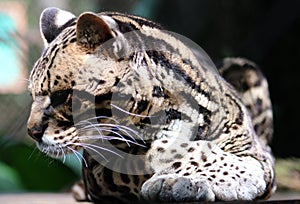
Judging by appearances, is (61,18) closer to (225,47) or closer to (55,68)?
(55,68)

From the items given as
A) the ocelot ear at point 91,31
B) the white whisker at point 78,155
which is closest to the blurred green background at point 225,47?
the white whisker at point 78,155

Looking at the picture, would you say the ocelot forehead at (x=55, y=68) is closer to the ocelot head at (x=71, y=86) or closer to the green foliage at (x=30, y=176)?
the ocelot head at (x=71, y=86)

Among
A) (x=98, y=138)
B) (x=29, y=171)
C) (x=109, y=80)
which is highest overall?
(x=109, y=80)

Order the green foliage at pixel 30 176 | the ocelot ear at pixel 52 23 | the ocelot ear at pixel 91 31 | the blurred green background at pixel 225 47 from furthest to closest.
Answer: the green foliage at pixel 30 176 < the blurred green background at pixel 225 47 < the ocelot ear at pixel 52 23 < the ocelot ear at pixel 91 31

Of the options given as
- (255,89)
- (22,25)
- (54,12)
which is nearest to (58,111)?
(54,12)

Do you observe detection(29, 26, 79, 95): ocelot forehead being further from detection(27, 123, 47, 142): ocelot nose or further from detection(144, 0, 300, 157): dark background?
detection(144, 0, 300, 157): dark background

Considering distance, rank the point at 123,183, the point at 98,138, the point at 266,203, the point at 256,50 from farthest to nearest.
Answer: the point at 256,50
the point at 123,183
the point at 98,138
the point at 266,203

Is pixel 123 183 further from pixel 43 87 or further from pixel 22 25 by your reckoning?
pixel 22 25

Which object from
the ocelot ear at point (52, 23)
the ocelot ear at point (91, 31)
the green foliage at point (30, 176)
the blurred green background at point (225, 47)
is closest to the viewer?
the ocelot ear at point (91, 31)
